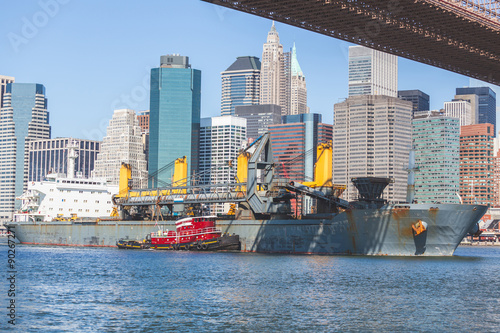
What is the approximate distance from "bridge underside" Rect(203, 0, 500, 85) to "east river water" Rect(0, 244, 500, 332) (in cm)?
1559

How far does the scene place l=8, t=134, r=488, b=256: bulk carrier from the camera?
52.4m

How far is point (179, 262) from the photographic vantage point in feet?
162

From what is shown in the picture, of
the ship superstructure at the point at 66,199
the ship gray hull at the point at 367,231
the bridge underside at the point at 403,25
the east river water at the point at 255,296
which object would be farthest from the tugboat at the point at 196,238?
the bridge underside at the point at 403,25

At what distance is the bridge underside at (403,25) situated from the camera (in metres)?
44.1

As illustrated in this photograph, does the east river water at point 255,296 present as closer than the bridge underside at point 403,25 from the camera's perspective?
Yes

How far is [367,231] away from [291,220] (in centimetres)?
750

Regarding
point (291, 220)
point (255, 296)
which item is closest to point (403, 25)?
point (291, 220)

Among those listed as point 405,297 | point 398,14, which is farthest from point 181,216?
point 405,297

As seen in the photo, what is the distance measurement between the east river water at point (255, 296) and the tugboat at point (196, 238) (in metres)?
13.3

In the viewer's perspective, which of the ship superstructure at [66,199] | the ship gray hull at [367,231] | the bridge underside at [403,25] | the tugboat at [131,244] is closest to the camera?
the bridge underside at [403,25]

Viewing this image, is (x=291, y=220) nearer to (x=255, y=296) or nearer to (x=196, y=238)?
(x=196, y=238)

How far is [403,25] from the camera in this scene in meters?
48.1

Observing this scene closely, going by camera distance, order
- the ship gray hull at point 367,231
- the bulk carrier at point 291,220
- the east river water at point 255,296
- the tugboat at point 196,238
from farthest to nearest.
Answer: the tugboat at point 196,238 < the bulk carrier at point 291,220 < the ship gray hull at point 367,231 < the east river water at point 255,296

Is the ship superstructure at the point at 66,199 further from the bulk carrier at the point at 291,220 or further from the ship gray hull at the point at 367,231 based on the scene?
the ship gray hull at the point at 367,231
